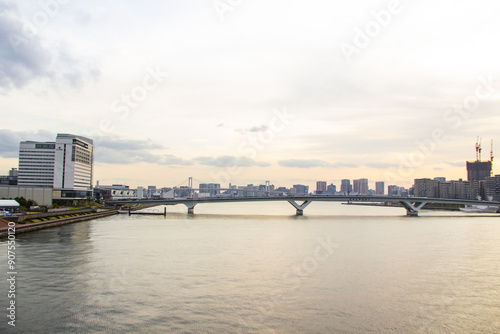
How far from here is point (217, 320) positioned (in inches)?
553

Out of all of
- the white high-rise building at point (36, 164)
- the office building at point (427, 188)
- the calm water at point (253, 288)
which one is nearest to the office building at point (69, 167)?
the white high-rise building at point (36, 164)

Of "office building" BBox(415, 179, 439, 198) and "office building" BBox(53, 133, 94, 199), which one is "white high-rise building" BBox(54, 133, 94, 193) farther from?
"office building" BBox(415, 179, 439, 198)

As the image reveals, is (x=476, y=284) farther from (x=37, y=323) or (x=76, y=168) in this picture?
(x=76, y=168)

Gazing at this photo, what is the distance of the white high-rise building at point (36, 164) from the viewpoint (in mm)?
108938

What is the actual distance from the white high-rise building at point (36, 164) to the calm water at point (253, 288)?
3386 inches

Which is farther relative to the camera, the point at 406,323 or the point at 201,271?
the point at 201,271

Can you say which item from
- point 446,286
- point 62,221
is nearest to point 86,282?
point 446,286

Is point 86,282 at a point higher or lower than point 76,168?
lower

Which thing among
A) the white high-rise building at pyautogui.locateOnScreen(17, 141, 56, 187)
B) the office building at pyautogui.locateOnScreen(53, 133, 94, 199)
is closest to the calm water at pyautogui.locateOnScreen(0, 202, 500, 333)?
the office building at pyautogui.locateOnScreen(53, 133, 94, 199)

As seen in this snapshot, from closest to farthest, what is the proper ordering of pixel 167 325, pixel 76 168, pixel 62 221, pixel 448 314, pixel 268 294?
pixel 167 325 → pixel 448 314 → pixel 268 294 → pixel 62 221 → pixel 76 168

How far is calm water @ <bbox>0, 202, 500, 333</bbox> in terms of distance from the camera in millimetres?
13875

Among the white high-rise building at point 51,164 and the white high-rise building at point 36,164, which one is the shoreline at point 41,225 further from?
the white high-rise building at point 36,164

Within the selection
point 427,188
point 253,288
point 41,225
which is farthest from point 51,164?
point 427,188

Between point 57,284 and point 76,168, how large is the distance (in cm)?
10172
